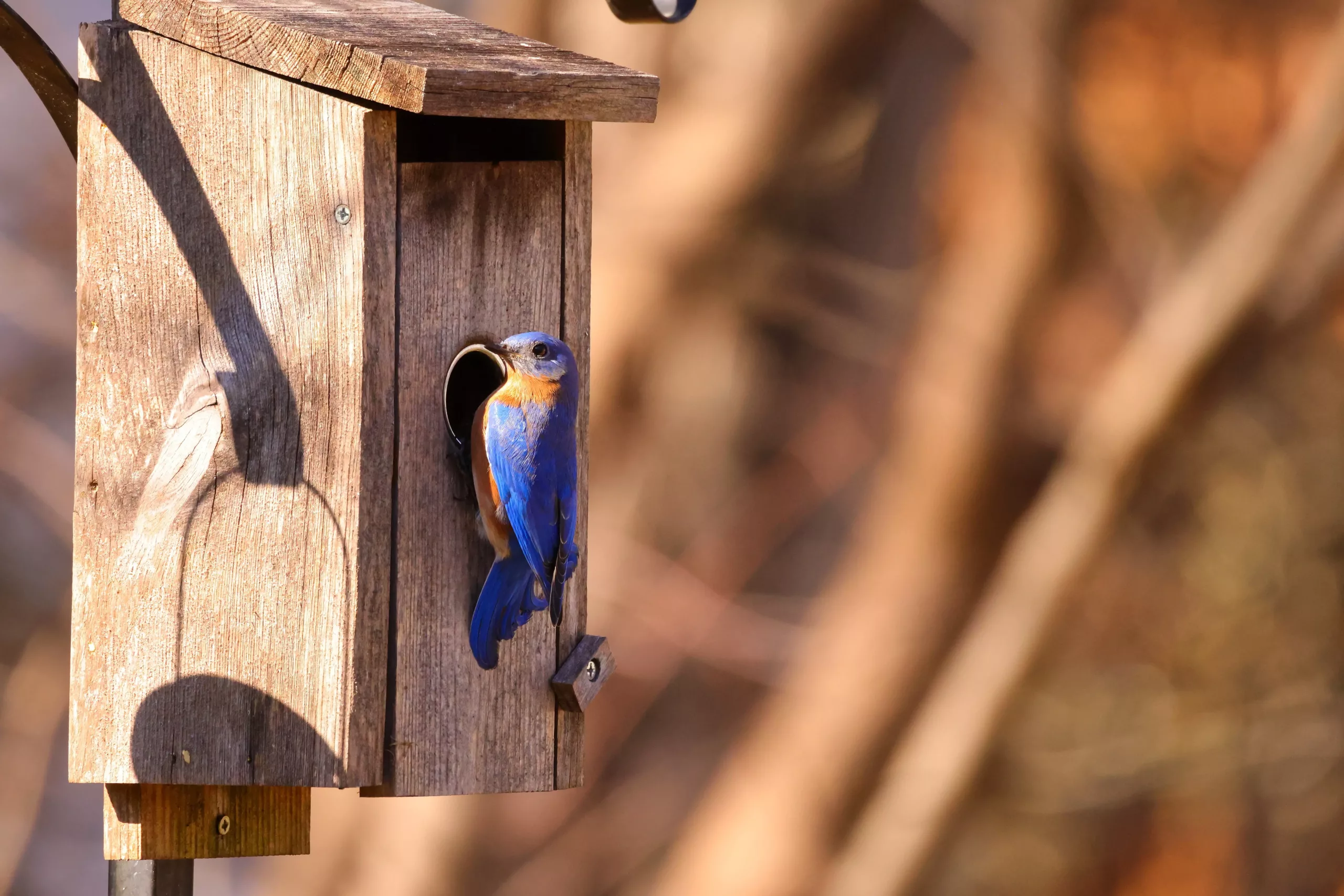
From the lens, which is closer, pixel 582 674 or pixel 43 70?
pixel 43 70

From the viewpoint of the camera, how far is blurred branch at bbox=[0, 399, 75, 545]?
7.02 metres

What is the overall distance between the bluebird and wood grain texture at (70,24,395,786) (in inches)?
6.8

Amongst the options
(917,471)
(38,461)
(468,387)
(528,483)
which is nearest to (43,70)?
(468,387)

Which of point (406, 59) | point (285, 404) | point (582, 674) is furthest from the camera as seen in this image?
point (582, 674)

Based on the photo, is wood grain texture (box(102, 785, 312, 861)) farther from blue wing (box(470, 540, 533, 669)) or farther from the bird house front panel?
blue wing (box(470, 540, 533, 669))

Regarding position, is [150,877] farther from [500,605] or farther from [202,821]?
[500,605]

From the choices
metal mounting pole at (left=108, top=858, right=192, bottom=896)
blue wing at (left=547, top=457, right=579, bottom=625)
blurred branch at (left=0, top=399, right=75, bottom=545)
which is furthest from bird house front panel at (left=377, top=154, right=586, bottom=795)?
blurred branch at (left=0, top=399, right=75, bottom=545)

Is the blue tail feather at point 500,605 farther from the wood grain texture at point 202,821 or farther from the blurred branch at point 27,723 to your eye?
the blurred branch at point 27,723

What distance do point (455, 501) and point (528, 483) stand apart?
0.41 ft

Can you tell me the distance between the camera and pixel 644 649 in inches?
278

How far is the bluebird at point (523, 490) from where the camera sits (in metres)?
2.39

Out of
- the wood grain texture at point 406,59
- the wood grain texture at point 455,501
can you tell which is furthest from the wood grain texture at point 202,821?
the wood grain texture at point 406,59

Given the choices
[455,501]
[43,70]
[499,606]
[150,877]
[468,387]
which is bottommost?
[150,877]

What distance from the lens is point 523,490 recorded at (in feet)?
7.81
